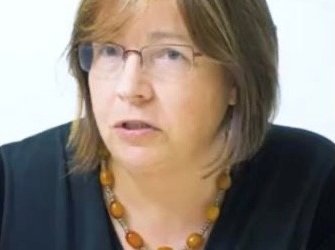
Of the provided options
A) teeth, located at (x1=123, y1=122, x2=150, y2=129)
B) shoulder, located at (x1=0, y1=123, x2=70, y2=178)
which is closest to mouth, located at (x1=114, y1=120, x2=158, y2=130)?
teeth, located at (x1=123, y1=122, x2=150, y2=129)

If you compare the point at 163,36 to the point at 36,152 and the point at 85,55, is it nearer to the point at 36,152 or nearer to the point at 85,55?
the point at 85,55

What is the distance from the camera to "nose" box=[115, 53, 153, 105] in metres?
1.14

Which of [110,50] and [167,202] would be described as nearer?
[110,50]

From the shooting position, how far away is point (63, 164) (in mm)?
1349

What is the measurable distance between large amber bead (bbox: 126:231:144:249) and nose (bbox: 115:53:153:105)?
28 cm

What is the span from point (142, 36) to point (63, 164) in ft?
1.03

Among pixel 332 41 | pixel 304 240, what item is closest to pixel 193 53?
pixel 304 240

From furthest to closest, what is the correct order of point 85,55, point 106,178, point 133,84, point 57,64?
point 57,64, point 106,178, point 85,55, point 133,84

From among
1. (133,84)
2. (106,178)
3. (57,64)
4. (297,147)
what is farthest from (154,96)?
(57,64)

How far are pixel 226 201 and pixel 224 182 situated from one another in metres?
0.03

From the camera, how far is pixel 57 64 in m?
1.65

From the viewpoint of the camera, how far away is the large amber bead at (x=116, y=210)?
133 cm

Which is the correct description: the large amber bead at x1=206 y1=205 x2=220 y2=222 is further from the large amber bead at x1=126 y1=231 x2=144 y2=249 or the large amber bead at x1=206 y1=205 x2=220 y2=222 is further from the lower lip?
the lower lip

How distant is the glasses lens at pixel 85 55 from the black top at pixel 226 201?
19cm
